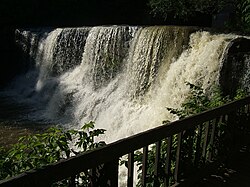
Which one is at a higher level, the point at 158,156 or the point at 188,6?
the point at 188,6

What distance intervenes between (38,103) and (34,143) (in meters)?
8.88

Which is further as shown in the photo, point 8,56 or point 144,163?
point 8,56

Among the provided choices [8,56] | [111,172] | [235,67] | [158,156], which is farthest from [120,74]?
[111,172]

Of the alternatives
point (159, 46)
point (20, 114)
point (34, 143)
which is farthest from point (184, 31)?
point (34, 143)

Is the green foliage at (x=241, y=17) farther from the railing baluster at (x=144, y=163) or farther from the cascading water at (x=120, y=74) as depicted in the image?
the railing baluster at (x=144, y=163)

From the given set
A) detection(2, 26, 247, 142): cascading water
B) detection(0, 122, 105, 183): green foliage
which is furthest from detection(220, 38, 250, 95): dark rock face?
detection(0, 122, 105, 183): green foliage

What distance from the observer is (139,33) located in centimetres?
959

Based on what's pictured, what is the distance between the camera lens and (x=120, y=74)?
1002 centimetres

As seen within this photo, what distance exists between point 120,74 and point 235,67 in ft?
14.1

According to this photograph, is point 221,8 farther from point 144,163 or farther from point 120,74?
point 144,163

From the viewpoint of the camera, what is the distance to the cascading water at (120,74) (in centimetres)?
765

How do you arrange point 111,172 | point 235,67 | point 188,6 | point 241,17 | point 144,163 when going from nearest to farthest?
point 111,172 → point 144,163 → point 235,67 → point 241,17 → point 188,6

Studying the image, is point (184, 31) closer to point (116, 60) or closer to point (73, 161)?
point (116, 60)

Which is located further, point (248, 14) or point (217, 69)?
point (248, 14)
